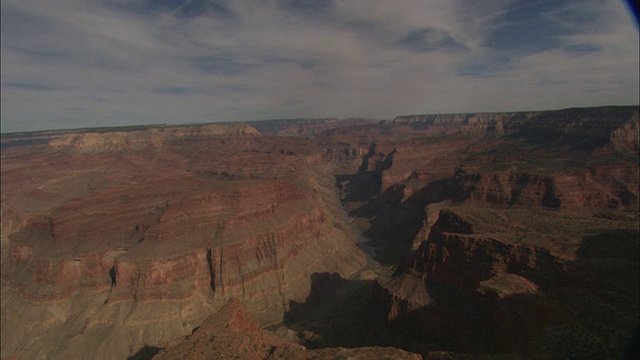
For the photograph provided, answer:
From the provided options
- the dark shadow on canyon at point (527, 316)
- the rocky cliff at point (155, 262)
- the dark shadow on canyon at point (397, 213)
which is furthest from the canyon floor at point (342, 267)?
the dark shadow on canyon at point (397, 213)

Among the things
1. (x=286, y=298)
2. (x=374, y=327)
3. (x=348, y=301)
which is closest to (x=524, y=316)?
(x=374, y=327)

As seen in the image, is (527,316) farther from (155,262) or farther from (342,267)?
(155,262)

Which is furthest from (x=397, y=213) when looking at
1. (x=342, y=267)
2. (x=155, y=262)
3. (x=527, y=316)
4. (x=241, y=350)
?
(x=241, y=350)

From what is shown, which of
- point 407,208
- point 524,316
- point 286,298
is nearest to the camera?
point 524,316

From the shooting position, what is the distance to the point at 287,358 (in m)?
23.7

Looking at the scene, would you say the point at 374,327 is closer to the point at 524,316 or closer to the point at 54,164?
the point at 524,316

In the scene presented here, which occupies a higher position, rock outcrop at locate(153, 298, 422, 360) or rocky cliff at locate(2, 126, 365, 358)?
rock outcrop at locate(153, 298, 422, 360)

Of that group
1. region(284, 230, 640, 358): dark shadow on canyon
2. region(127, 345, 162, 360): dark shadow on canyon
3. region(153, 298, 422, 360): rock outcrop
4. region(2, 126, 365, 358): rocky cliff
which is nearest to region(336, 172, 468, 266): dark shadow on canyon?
region(2, 126, 365, 358): rocky cliff

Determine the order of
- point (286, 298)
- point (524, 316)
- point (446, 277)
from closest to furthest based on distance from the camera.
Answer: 1. point (524, 316)
2. point (446, 277)
3. point (286, 298)

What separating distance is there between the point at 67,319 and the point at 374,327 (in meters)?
50.1

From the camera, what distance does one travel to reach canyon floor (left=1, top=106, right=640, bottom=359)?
88.9 feet

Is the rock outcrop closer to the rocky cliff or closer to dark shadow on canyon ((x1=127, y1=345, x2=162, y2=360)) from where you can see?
dark shadow on canyon ((x1=127, y1=345, x2=162, y2=360))

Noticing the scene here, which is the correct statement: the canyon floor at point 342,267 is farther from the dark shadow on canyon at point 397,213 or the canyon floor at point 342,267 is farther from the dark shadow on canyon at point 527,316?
the dark shadow on canyon at point 397,213

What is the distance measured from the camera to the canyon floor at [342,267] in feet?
88.9
